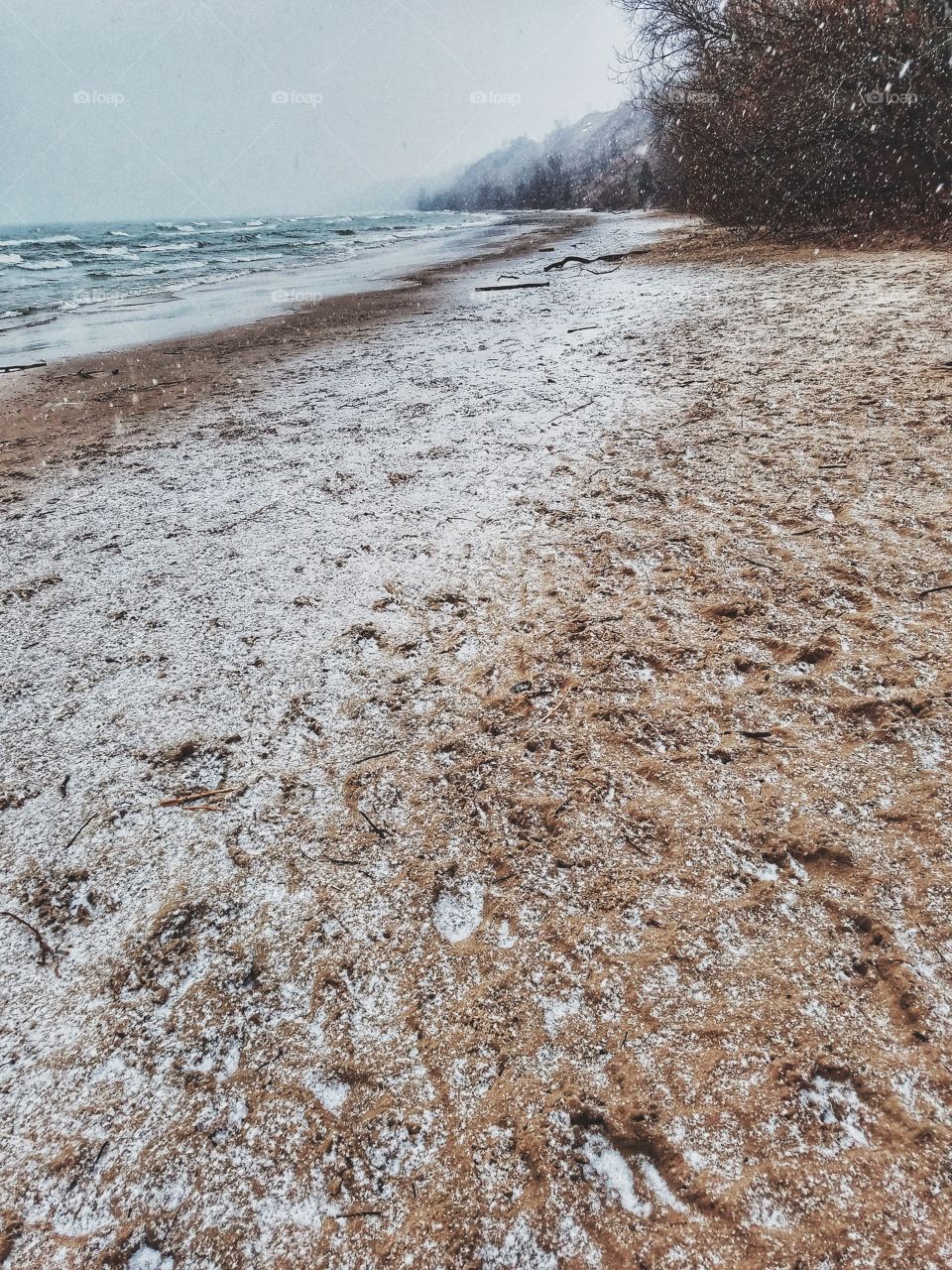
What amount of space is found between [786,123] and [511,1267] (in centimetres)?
1487

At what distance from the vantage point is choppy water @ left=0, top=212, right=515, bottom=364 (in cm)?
1002

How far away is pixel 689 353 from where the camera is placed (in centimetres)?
480

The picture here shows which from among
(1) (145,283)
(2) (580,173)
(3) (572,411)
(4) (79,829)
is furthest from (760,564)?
(2) (580,173)

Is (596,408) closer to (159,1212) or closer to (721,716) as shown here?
(721,716)

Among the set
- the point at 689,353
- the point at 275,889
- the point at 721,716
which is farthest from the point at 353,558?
the point at 689,353

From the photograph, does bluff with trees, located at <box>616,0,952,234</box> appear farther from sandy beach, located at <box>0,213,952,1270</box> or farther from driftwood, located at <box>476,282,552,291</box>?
sandy beach, located at <box>0,213,952,1270</box>

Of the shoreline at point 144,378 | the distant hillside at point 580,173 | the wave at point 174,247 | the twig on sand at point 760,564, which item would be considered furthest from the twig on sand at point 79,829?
the wave at point 174,247

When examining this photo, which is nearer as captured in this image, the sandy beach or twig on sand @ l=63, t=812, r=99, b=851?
the sandy beach

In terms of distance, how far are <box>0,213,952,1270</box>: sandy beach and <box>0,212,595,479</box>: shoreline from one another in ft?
7.19

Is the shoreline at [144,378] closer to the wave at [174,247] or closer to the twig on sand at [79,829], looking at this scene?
the twig on sand at [79,829]

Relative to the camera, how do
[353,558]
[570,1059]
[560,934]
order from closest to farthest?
[570,1059] < [560,934] < [353,558]

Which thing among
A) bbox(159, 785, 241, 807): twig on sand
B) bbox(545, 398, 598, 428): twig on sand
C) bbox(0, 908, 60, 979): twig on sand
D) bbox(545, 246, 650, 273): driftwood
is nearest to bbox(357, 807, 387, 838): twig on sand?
bbox(159, 785, 241, 807): twig on sand

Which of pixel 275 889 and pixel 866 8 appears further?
pixel 866 8

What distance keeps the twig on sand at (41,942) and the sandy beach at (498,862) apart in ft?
0.03
